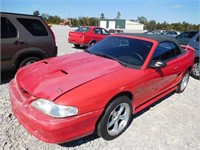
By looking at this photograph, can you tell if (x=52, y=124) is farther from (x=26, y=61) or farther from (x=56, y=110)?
(x=26, y=61)

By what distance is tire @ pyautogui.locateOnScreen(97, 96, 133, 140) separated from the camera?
2742mm

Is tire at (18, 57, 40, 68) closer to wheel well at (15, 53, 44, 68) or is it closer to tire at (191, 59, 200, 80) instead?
wheel well at (15, 53, 44, 68)

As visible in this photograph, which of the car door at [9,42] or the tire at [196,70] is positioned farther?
the tire at [196,70]

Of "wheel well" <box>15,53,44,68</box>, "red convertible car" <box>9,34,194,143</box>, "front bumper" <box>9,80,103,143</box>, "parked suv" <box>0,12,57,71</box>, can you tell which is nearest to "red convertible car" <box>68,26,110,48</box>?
"parked suv" <box>0,12,57,71</box>

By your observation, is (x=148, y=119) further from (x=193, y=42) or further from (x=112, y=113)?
(x=193, y=42)

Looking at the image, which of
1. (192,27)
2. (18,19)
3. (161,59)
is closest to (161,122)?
(161,59)

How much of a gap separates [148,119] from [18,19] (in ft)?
12.7

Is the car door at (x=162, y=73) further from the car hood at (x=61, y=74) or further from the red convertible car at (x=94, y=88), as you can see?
the car hood at (x=61, y=74)

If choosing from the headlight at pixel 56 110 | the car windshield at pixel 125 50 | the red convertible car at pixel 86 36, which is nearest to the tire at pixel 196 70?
the car windshield at pixel 125 50

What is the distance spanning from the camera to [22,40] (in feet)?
16.1

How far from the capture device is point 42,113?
2359mm

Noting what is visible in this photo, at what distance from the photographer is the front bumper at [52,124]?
7.48ft

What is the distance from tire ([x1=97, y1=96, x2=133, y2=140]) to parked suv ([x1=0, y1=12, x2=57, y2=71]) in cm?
313

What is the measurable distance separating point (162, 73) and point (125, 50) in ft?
2.71
